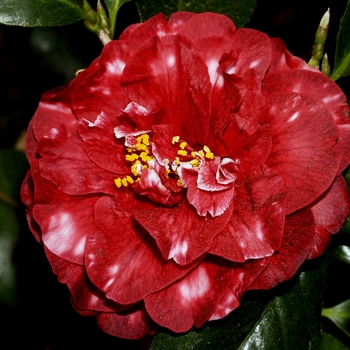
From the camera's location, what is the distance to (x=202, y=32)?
97cm

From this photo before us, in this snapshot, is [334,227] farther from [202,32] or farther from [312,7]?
[312,7]

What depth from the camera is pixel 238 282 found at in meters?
0.92

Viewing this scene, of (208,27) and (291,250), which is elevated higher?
(208,27)

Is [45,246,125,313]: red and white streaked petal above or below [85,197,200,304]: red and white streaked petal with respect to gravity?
below

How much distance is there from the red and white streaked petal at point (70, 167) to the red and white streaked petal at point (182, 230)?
10 cm

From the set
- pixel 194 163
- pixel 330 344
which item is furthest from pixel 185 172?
pixel 330 344

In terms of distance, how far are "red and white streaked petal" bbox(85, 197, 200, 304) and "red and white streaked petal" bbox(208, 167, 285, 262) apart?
69 millimetres

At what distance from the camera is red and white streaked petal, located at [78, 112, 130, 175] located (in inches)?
38.2

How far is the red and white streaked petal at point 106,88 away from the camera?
3.13ft

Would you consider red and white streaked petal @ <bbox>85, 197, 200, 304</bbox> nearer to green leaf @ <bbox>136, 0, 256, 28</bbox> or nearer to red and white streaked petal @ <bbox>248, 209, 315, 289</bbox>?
red and white streaked petal @ <bbox>248, 209, 315, 289</bbox>

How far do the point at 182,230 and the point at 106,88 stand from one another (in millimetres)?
286

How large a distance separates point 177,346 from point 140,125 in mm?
424

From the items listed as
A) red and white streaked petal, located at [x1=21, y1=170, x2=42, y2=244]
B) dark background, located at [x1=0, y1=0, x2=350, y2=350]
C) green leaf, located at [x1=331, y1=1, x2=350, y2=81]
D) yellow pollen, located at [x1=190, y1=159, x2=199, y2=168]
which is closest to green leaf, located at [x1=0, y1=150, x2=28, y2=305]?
dark background, located at [x1=0, y1=0, x2=350, y2=350]

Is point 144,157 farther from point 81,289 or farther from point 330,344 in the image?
point 330,344
